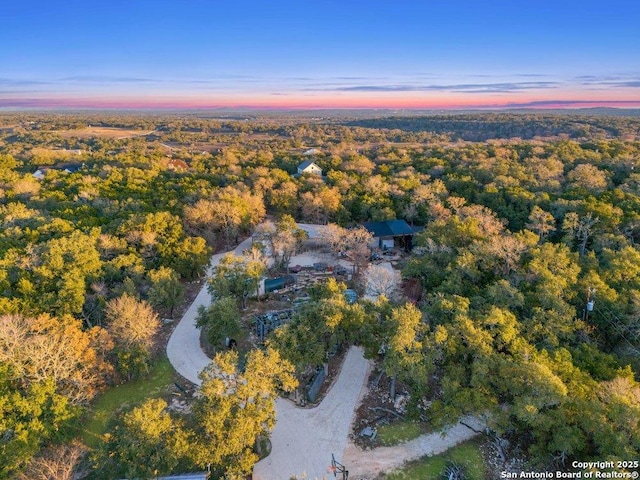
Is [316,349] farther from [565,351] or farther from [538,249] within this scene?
[538,249]

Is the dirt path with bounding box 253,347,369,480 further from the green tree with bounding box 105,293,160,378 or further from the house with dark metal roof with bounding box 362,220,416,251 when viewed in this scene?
the house with dark metal roof with bounding box 362,220,416,251

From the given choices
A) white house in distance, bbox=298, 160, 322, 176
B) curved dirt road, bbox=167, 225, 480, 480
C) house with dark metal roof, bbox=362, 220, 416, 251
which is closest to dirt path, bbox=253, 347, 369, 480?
curved dirt road, bbox=167, 225, 480, 480

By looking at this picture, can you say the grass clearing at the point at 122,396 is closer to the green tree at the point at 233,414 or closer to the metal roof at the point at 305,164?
the green tree at the point at 233,414

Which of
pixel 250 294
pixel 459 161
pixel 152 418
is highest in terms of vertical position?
pixel 459 161

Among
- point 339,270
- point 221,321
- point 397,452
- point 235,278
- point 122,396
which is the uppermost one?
point 235,278

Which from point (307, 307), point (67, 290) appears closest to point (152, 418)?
point (307, 307)

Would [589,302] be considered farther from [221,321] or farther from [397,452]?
[221,321]

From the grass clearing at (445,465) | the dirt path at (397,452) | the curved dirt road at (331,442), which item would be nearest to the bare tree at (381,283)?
the curved dirt road at (331,442)

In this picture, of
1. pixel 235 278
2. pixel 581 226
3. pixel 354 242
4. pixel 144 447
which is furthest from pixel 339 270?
pixel 144 447
